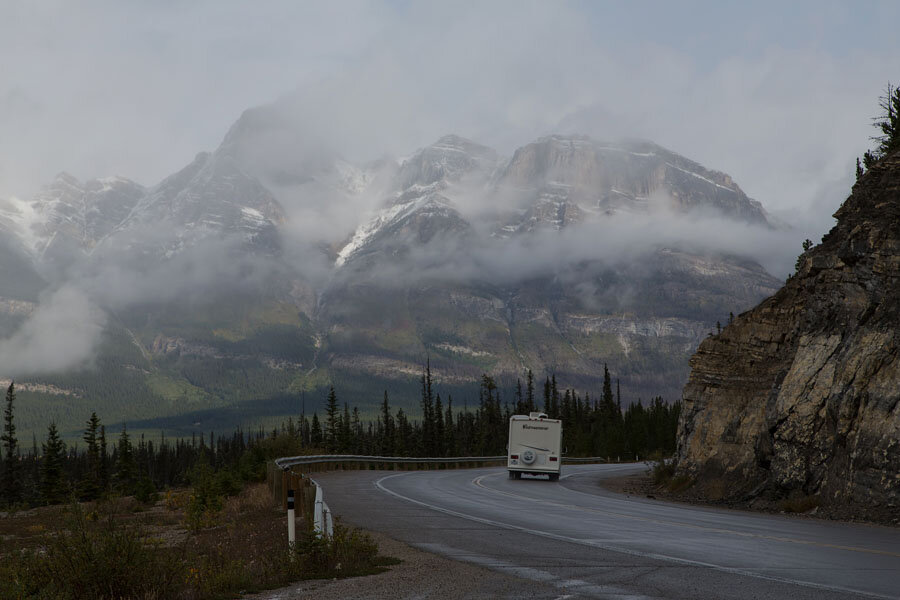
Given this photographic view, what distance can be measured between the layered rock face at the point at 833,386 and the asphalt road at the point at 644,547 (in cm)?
205

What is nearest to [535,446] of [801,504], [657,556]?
[801,504]

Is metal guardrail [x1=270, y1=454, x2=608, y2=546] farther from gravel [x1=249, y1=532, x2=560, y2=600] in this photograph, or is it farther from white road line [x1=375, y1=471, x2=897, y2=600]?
white road line [x1=375, y1=471, x2=897, y2=600]

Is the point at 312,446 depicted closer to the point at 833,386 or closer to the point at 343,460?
the point at 343,460

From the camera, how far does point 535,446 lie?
1590 inches

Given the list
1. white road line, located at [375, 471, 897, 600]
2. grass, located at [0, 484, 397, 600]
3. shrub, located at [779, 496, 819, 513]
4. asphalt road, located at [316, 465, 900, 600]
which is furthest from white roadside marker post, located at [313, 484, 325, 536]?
shrub, located at [779, 496, 819, 513]

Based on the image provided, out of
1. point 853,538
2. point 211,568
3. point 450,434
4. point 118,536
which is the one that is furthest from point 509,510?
point 450,434

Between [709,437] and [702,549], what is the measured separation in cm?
1938

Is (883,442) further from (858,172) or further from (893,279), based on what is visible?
(858,172)

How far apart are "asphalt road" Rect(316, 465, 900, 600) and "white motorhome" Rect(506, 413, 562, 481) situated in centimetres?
1461

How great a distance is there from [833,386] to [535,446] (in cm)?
1955

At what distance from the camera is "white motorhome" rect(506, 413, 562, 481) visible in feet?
132

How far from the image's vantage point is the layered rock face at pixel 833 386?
20172 millimetres

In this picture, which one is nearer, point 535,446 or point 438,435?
point 535,446

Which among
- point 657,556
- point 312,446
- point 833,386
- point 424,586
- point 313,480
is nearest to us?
point 424,586
